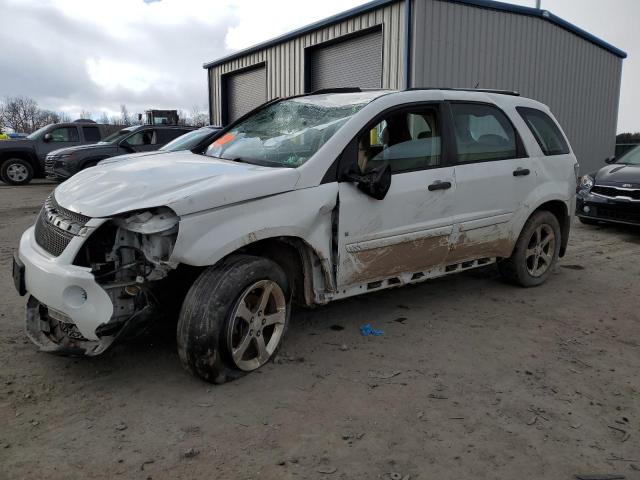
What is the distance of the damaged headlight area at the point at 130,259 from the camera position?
289 centimetres

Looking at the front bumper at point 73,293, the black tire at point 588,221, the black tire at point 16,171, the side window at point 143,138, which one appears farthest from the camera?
the black tire at point 16,171

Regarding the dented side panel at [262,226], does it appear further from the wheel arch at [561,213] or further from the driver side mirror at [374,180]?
the wheel arch at [561,213]

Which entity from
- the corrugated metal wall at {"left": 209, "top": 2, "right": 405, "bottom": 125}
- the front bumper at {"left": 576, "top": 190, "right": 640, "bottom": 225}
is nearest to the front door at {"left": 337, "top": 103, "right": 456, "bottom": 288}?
the front bumper at {"left": 576, "top": 190, "right": 640, "bottom": 225}

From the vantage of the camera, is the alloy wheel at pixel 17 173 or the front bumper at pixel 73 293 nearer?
the front bumper at pixel 73 293

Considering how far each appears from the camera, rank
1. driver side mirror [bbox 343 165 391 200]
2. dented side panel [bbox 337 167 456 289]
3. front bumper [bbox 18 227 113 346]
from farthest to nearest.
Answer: dented side panel [bbox 337 167 456 289]
driver side mirror [bbox 343 165 391 200]
front bumper [bbox 18 227 113 346]

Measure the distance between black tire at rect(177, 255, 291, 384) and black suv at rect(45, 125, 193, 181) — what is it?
33.8ft

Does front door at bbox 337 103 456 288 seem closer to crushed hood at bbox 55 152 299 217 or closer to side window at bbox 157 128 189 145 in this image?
crushed hood at bbox 55 152 299 217

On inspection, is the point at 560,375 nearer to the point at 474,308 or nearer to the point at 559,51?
the point at 474,308

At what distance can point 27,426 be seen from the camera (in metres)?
2.73

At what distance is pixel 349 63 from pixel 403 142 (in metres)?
10.1

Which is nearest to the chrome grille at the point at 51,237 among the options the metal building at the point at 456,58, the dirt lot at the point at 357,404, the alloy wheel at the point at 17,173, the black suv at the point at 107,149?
the dirt lot at the point at 357,404

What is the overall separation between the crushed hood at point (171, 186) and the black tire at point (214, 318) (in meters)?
0.40

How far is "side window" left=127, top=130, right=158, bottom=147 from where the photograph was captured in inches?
520

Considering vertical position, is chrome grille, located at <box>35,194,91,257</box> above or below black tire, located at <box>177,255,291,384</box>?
above
